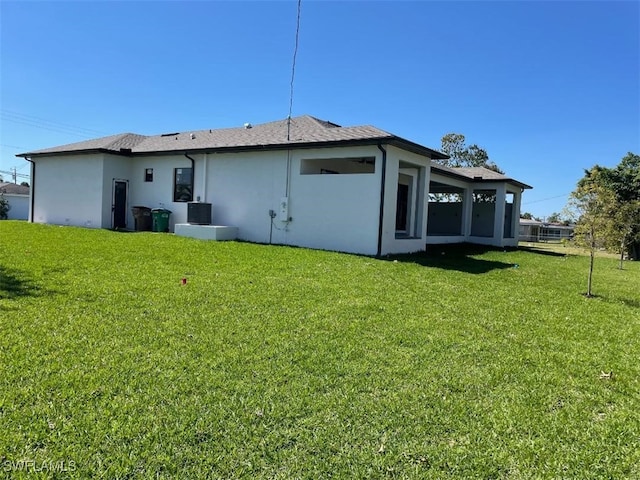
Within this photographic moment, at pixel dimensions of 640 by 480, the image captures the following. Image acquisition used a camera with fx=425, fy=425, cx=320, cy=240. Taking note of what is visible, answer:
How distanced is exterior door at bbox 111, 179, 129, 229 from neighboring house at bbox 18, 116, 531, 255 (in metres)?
0.04

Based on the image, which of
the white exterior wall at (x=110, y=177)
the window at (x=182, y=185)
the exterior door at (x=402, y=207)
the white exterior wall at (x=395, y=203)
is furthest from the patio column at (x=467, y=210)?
the white exterior wall at (x=110, y=177)

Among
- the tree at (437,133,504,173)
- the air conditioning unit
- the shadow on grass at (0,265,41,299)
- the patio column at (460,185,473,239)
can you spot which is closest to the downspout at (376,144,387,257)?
the air conditioning unit

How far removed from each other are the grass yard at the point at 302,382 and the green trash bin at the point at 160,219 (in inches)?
385

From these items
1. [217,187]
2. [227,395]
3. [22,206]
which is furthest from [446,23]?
[22,206]

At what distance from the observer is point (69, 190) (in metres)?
19.1

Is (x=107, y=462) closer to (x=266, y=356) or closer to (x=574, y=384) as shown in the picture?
(x=266, y=356)

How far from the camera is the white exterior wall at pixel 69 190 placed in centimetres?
1811

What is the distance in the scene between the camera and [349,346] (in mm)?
4402

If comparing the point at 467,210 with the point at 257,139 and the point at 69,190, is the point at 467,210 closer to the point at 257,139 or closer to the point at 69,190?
the point at 257,139

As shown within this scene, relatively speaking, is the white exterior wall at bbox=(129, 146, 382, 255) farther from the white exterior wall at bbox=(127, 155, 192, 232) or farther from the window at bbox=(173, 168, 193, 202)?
the window at bbox=(173, 168, 193, 202)

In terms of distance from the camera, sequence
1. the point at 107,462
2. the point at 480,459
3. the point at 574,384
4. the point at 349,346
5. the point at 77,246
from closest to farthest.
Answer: the point at 107,462 < the point at 480,459 < the point at 574,384 < the point at 349,346 < the point at 77,246

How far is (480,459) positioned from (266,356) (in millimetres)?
2066

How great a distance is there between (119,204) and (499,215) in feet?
59.5

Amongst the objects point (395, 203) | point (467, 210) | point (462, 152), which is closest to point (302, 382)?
point (395, 203)
